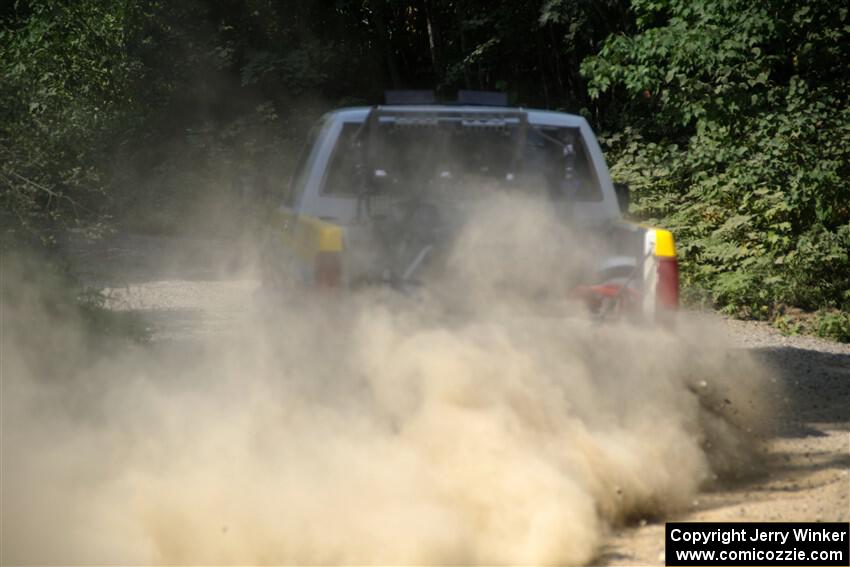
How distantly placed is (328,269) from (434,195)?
1002mm

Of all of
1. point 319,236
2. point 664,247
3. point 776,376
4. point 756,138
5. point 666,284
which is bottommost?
point 776,376

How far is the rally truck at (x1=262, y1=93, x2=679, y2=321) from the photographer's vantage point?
258 inches

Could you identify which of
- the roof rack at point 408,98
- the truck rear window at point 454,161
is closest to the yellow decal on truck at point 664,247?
the truck rear window at point 454,161

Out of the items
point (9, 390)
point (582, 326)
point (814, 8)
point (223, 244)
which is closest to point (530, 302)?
point (582, 326)

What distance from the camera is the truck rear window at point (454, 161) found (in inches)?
279

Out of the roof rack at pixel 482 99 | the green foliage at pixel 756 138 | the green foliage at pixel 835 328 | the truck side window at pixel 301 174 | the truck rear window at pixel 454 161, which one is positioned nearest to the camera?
the truck rear window at pixel 454 161

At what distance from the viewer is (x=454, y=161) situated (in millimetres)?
7191

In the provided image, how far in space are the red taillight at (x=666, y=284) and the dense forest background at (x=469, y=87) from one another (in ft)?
12.0

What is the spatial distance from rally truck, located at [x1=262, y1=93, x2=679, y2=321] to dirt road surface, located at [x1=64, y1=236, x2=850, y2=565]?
1166 millimetres

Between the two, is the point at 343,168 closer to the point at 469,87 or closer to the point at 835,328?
the point at 835,328

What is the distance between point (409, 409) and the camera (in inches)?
245

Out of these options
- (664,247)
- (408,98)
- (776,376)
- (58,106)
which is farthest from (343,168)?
(58,106)

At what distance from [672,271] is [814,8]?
9183mm

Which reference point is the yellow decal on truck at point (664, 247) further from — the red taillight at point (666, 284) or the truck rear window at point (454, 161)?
the truck rear window at point (454, 161)
